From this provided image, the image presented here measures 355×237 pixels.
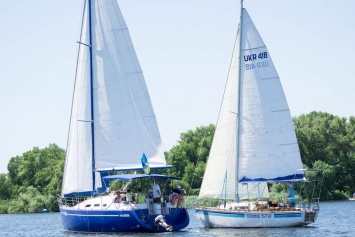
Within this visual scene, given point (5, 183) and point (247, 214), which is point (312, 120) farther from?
point (247, 214)

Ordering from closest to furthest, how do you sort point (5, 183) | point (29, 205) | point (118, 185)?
point (118, 185), point (29, 205), point (5, 183)

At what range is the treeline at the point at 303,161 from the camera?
9881cm

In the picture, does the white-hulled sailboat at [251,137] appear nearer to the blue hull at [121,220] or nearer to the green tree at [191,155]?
the blue hull at [121,220]

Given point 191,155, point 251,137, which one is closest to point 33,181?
point 191,155

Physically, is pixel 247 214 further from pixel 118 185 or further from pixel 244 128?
pixel 118 185

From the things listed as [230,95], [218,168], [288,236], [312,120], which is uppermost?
[312,120]

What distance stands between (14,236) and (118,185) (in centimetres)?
2898

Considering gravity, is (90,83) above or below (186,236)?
above

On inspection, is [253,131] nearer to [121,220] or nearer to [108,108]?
[108,108]

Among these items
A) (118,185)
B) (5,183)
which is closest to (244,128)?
(118,185)

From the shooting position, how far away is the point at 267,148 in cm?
4862

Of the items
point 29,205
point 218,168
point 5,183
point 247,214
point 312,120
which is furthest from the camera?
point 5,183

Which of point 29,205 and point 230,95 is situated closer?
point 230,95

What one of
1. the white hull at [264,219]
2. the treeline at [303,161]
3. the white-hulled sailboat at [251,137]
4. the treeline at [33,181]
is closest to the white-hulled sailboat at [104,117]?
the white-hulled sailboat at [251,137]
